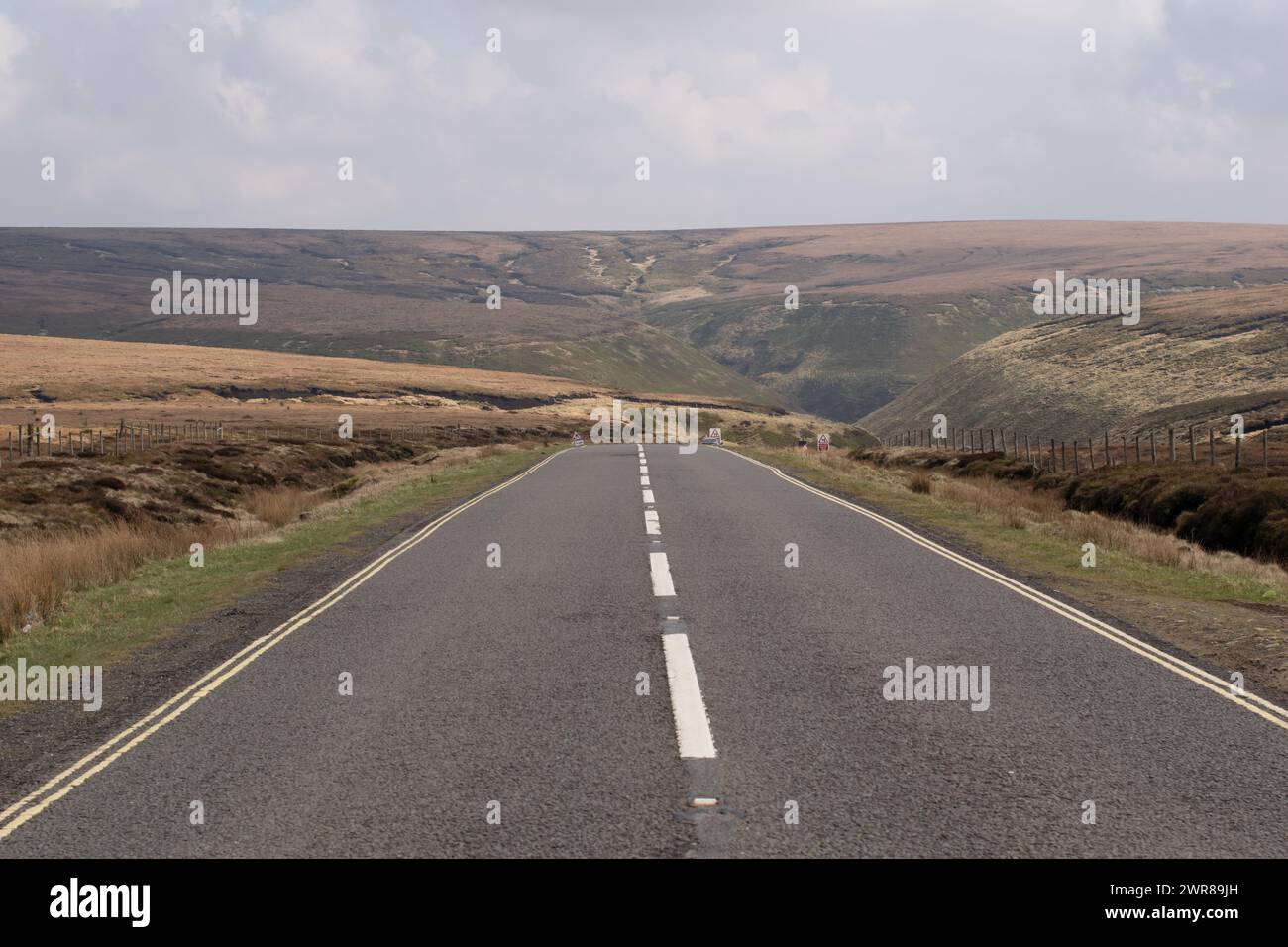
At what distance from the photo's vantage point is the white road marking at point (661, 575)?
1209cm

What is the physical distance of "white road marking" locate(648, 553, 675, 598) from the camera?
39.7ft

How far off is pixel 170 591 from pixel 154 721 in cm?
632

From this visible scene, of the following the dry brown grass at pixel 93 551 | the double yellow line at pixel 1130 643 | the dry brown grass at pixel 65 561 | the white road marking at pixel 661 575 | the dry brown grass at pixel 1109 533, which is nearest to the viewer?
the double yellow line at pixel 1130 643

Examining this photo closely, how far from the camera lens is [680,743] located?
6.71 metres

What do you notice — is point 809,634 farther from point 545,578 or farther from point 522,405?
point 522,405

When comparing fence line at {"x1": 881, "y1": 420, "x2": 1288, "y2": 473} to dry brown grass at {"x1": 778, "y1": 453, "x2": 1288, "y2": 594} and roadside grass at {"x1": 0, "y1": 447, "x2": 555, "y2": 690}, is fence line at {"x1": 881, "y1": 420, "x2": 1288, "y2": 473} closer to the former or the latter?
dry brown grass at {"x1": 778, "y1": 453, "x2": 1288, "y2": 594}

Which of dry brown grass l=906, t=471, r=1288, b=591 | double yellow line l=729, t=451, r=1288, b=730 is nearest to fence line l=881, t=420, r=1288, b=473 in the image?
dry brown grass l=906, t=471, r=1288, b=591

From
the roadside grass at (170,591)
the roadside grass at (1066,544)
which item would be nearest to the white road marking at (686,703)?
the roadside grass at (170,591)

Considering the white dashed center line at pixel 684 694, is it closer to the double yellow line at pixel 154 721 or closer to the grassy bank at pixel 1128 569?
the double yellow line at pixel 154 721

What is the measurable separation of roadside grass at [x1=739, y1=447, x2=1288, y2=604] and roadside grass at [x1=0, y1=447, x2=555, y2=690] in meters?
10.2

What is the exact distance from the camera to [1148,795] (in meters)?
5.80

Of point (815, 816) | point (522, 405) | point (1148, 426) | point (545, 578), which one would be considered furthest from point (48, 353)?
point (815, 816)

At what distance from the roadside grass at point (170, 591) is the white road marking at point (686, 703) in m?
5.06
